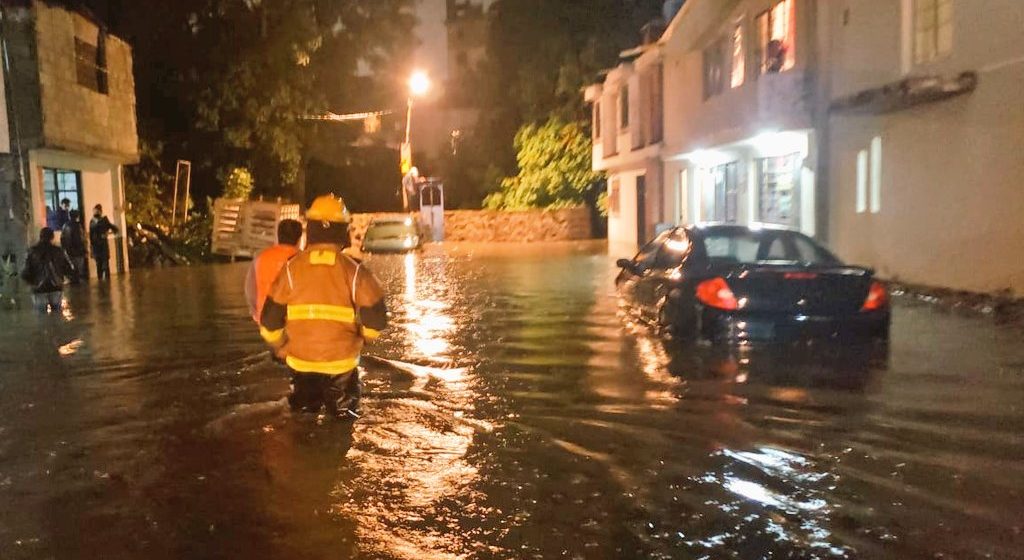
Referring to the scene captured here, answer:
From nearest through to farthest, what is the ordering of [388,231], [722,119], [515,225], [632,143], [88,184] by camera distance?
[722,119] < [88,184] < [388,231] < [632,143] < [515,225]

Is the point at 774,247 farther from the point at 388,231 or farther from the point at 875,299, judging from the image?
the point at 388,231

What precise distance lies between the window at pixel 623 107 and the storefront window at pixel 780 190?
39.6 feet

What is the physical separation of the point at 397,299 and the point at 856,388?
9610mm

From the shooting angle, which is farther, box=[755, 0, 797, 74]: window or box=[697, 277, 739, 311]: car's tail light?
box=[755, 0, 797, 74]: window

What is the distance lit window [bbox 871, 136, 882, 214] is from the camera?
16.0 meters

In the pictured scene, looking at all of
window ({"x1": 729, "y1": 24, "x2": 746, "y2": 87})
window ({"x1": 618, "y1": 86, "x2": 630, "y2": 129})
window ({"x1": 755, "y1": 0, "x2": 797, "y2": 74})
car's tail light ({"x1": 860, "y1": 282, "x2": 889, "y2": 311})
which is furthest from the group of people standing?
window ({"x1": 618, "y1": 86, "x2": 630, "y2": 129})

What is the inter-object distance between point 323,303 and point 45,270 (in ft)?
33.5

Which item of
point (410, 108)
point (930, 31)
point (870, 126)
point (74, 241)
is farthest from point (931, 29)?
point (410, 108)

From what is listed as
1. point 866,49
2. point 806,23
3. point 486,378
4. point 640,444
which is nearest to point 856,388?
point 640,444

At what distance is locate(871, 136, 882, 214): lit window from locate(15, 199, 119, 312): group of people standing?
12567mm

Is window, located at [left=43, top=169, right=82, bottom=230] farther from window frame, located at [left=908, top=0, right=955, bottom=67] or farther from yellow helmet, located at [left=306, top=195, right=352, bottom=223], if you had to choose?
yellow helmet, located at [left=306, top=195, right=352, bottom=223]

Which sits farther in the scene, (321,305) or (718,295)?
(718,295)

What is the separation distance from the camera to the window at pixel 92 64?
21.6 metres

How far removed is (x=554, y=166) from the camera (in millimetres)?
42750
